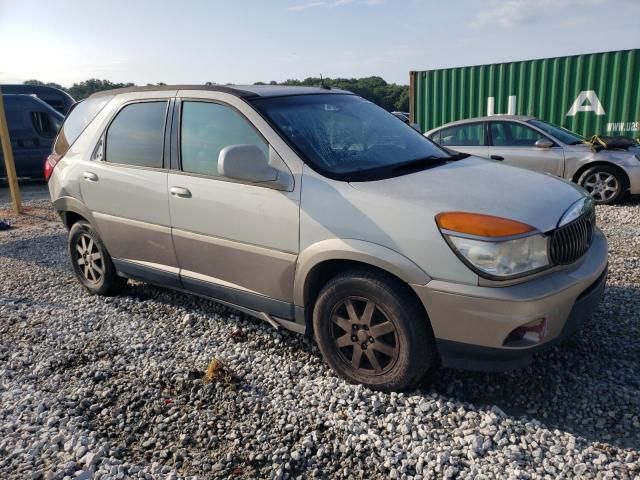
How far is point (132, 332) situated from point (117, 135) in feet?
5.42

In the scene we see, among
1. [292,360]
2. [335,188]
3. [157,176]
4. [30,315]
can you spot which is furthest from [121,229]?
[335,188]

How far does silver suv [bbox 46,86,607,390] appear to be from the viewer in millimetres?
2676

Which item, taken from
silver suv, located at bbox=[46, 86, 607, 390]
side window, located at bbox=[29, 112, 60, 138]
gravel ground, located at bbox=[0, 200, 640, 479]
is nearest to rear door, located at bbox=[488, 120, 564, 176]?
gravel ground, located at bbox=[0, 200, 640, 479]

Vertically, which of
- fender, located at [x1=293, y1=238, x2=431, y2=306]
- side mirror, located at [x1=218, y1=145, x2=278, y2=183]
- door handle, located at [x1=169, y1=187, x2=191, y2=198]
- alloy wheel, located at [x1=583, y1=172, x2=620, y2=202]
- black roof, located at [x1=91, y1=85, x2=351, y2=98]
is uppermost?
black roof, located at [x1=91, y1=85, x2=351, y2=98]

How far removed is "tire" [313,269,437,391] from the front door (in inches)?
13.4

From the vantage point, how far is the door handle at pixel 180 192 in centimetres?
371

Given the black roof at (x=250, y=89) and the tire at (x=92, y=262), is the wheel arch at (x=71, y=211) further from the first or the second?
the black roof at (x=250, y=89)

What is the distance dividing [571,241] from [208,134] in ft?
8.10

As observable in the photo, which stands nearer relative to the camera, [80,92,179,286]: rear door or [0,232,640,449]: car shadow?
[0,232,640,449]: car shadow

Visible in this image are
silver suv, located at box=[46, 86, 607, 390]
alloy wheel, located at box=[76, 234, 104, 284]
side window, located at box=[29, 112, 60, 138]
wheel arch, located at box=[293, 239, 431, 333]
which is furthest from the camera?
side window, located at box=[29, 112, 60, 138]

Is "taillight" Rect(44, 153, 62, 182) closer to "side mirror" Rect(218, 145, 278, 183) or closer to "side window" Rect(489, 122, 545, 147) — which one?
"side mirror" Rect(218, 145, 278, 183)

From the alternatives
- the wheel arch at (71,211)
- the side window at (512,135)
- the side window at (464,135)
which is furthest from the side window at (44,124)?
the side window at (512,135)

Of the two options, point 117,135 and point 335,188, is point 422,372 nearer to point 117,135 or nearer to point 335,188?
point 335,188

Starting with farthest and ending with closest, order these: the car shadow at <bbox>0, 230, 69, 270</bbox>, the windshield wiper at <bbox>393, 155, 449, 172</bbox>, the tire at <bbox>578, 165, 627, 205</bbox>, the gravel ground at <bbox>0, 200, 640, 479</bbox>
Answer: the tire at <bbox>578, 165, 627, 205</bbox>, the car shadow at <bbox>0, 230, 69, 270</bbox>, the windshield wiper at <bbox>393, 155, 449, 172</bbox>, the gravel ground at <bbox>0, 200, 640, 479</bbox>
